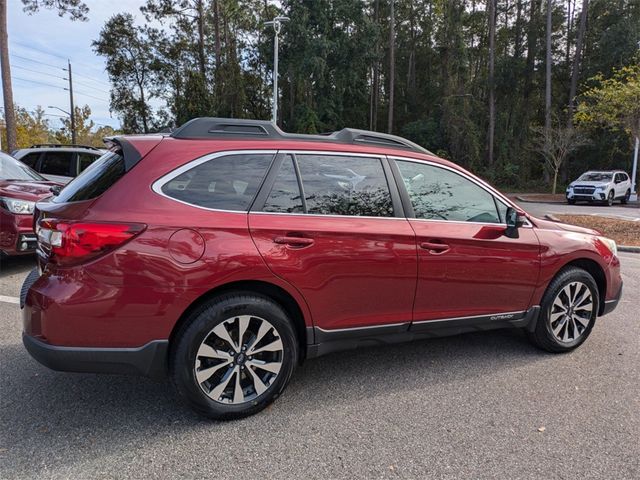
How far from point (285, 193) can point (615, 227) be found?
12909mm

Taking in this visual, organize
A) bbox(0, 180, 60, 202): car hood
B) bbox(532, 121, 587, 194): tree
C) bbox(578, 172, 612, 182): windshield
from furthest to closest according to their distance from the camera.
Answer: bbox(532, 121, 587, 194): tree < bbox(578, 172, 612, 182): windshield < bbox(0, 180, 60, 202): car hood

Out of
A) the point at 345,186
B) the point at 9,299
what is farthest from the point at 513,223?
the point at 9,299

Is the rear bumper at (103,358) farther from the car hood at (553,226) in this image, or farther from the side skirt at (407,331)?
the car hood at (553,226)

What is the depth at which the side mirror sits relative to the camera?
3.59m

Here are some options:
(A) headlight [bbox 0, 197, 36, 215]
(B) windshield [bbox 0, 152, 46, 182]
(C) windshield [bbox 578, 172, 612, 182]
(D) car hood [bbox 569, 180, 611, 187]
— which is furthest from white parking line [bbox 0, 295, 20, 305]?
(C) windshield [bbox 578, 172, 612, 182]

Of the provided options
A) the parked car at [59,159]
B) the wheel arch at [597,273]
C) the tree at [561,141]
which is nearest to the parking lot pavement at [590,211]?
the tree at [561,141]

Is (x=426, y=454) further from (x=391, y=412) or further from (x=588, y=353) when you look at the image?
(x=588, y=353)

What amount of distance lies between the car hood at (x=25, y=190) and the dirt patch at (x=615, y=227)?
11.2m

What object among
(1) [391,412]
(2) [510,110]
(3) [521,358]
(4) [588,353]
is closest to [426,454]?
(1) [391,412]

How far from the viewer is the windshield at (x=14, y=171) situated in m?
7.01

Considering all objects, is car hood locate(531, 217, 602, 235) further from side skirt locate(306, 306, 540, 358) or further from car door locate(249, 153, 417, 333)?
car door locate(249, 153, 417, 333)

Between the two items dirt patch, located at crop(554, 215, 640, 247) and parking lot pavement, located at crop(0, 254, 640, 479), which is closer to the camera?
parking lot pavement, located at crop(0, 254, 640, 479)

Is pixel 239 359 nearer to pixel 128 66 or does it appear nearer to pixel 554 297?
pixel 554 297

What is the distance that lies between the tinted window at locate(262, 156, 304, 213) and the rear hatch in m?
0.78
